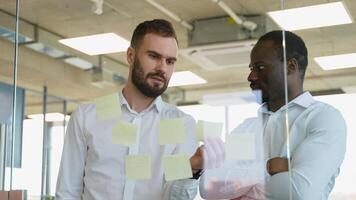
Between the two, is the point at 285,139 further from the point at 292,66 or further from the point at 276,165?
the point at 292,66

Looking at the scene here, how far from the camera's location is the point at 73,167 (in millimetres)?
1802

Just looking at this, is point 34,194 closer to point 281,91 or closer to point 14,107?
point 14,107

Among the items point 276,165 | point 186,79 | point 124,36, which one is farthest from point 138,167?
point 124,36

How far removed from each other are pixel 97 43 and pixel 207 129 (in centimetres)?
134

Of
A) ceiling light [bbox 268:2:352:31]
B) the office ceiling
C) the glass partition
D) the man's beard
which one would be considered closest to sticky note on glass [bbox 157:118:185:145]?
the glass partition

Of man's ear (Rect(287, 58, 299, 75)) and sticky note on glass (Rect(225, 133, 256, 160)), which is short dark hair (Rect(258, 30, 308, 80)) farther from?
sticky note on glass (Rect(225, 133, 256, 160))

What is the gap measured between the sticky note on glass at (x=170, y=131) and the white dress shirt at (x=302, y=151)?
0.65 ft

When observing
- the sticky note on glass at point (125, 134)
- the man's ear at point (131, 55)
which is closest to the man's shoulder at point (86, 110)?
the sticky note on glass at point (125, 134)

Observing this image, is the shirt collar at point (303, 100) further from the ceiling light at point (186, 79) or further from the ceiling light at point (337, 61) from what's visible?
the ceiling light at point (186, 79)

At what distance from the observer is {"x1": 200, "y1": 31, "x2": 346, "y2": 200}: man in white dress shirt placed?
154 centimetres

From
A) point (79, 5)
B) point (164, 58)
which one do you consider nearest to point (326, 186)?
point (164, 58)

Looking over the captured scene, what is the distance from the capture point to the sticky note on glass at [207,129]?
1.88 meters

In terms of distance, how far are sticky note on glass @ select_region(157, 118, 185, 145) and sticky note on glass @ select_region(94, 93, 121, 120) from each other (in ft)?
0.53

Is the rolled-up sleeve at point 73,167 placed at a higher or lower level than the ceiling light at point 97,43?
lower
